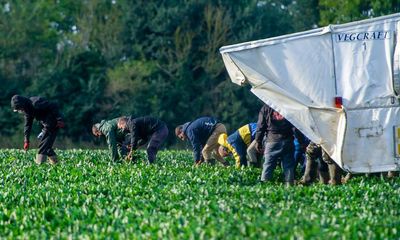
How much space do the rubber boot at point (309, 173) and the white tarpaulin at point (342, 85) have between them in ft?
4.73

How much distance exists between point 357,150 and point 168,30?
38.8 m

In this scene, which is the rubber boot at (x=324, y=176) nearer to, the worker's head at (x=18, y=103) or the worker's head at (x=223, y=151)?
the worker's head at (x=223, y=151)

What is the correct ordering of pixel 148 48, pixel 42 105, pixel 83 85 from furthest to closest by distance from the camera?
pixel 148 48, pixel 83 85, pixel 42 105

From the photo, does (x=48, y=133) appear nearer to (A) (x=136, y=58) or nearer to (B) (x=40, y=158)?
(B) (x=40, y=158)

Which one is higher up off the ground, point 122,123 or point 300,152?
point 122,123

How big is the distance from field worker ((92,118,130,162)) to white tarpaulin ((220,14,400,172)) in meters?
5.11

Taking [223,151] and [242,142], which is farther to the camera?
[223,151]

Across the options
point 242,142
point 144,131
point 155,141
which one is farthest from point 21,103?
point 242,142

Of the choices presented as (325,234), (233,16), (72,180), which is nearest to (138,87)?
(233,16)

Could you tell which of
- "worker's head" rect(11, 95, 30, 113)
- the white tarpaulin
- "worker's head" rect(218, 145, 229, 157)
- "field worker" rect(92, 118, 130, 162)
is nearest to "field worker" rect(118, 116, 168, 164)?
"field worker" rect(92, 118, 130, 162)

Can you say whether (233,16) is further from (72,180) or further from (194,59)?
(72,180)

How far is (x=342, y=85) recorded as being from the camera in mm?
19344

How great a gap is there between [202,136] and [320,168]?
5.33 m

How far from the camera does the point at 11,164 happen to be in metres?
24.8
